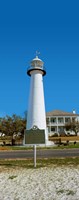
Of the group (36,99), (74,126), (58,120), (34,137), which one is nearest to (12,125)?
(36,99)

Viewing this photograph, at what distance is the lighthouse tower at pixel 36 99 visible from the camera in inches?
1495

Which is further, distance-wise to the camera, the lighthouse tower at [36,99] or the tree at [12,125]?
the tree at [12,125]

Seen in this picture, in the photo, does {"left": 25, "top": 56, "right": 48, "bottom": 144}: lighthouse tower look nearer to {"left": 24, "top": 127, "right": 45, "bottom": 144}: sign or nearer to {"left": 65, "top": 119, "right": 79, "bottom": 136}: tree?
{"left": 24, "top": 127, "right": 45, "bottom": 144}: sign

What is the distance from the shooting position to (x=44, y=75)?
140 feet

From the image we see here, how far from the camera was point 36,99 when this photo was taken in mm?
38594

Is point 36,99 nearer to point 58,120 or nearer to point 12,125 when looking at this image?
point 12,125

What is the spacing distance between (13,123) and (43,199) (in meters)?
46.7

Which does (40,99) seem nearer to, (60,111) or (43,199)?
(43,199)

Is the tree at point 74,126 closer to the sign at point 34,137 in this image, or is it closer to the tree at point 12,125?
the tree at point 12,125

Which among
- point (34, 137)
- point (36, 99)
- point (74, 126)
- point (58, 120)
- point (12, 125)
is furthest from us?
point (58, 120)

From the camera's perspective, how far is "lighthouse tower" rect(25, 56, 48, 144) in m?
38.0

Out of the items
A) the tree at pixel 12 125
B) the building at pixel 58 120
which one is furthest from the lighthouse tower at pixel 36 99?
the building at pixel 58 120

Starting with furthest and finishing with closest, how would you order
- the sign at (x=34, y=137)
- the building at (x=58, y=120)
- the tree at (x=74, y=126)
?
1. the building at (x=58, y=120)
2. the tree at (x=74, y=126)
3. the sign at (x=34, y=137)

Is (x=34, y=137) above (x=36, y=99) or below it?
below
